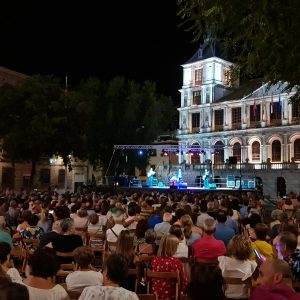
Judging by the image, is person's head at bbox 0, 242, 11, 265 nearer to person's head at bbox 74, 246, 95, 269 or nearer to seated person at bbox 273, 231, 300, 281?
person's head at bbox 74, 246, 95, 269

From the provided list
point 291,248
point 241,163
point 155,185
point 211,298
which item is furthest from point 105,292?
point 241,163

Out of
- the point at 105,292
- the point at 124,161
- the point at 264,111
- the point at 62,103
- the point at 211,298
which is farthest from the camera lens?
the point at 264,111

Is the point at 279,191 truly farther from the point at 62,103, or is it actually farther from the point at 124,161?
the point at 62,103

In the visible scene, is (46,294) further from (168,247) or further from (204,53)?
(204,53)

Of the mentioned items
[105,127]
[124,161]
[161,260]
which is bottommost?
[161,260]

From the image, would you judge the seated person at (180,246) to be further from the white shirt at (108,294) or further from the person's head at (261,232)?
the white shirt at (108,294)

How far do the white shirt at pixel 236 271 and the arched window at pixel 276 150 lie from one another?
4464 cm

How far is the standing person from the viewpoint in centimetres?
400

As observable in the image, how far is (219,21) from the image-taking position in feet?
23.2

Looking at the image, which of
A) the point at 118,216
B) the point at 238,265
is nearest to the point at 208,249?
the point at 238,265

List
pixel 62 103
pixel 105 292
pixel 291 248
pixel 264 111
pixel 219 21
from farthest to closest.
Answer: pixel 264 111, pixel 62 103, pixel 219 21, pixel 291 248, pixel 105 292

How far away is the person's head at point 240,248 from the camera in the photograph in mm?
6090


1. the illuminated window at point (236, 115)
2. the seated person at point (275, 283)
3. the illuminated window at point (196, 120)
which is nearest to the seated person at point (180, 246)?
the seated person at point (275, 283)

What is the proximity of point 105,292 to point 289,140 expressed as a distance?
46749 millimetres
